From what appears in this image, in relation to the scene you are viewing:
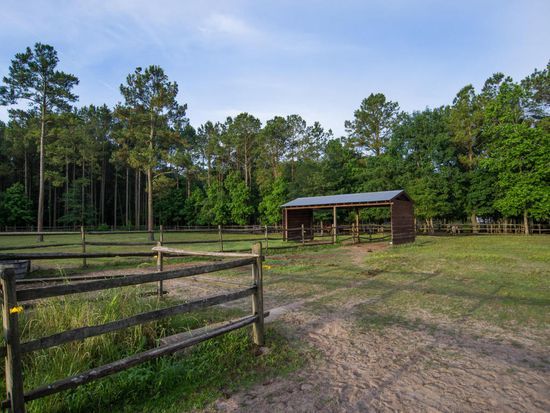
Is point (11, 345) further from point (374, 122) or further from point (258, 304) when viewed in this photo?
point (374, 122)

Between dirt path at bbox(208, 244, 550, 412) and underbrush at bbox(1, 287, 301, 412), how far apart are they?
1.01 ft

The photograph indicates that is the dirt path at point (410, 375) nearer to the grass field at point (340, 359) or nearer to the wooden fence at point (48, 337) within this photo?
the grass field at point (340, 359)

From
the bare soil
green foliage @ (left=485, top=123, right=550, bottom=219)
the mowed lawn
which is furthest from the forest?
the bare soil

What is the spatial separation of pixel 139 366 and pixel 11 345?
1325 millimetres

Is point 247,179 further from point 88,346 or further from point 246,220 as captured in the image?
point 88,346

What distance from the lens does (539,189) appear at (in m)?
24.5

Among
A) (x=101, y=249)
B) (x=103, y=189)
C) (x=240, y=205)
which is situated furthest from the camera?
(x=103, y=189)

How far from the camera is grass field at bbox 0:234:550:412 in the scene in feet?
8.68

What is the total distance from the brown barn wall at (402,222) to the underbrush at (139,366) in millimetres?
15776

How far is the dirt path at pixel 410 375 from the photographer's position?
2580 mm

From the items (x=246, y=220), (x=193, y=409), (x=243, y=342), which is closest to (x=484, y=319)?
(x=243, y=342)

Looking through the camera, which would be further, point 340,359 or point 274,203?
A: point 274,203

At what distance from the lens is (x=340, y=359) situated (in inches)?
137

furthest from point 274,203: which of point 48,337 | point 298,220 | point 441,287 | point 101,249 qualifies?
point 48,337
